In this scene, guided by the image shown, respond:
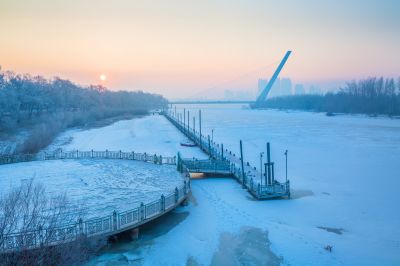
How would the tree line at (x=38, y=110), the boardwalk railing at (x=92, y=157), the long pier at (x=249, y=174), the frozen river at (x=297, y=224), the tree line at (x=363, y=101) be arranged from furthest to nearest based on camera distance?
the tree line at (x=363, y=101) → the tree line at (x=38, y=110) → the boardwalk railing at (x=92, y=157) → the long pier at (x=249, y=174) → the frozen river at (x=297, y=224)

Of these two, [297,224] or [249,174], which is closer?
[297,224]

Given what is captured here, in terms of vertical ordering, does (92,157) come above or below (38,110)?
below

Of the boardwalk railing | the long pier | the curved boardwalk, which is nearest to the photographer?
the curved boardwalk

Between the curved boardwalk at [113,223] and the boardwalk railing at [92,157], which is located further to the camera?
the boardwalk railing at [92,157]

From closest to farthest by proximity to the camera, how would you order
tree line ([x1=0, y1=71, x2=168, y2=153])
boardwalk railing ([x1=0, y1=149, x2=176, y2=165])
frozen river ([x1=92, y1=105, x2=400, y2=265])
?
frozen river ([x1=92, y1=105, x2=400, y2=265]) < boardwalk railing ([x1=0, y1=149, x2=176, y2=165]) < tree line ([x1=0, y1=71, x2=168, y2=153])

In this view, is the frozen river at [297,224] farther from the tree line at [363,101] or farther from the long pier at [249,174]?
the tree line at [363,101]

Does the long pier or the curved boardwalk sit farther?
the long pier

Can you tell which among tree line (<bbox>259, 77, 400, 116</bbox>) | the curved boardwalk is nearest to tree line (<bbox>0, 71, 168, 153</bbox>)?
the curved boardwalk

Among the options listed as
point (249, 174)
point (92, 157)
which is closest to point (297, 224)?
point (249, 174)

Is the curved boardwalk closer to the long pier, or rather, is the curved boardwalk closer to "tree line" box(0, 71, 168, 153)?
the long pier

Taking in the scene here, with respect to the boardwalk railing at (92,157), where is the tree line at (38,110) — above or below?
above

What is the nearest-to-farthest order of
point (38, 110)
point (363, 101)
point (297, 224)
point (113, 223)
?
point (113, 223), point (297, 224), point (38, 110), point (363, 101)

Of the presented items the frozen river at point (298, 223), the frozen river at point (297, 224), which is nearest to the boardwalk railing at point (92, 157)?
the frozen river at point (297, 224)

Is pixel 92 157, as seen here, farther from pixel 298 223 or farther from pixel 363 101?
pixel 363 101
